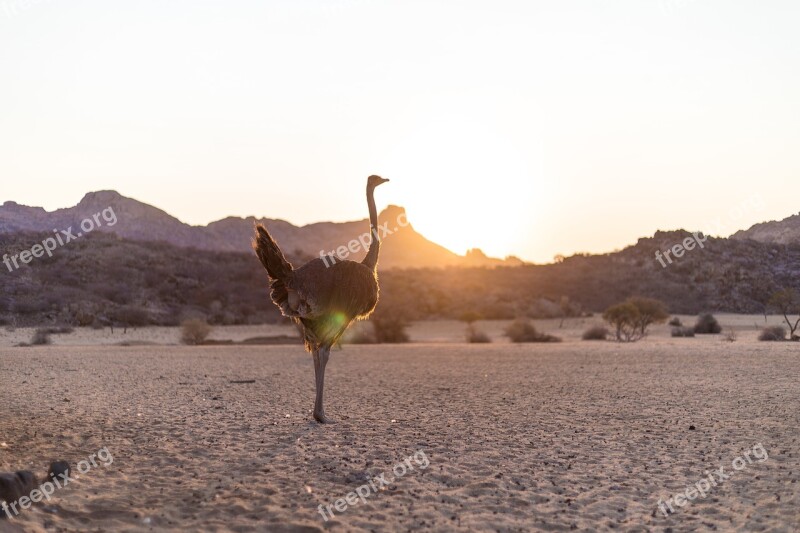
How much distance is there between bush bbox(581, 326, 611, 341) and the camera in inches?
1411

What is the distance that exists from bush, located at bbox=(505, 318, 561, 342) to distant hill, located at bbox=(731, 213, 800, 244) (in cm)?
2322

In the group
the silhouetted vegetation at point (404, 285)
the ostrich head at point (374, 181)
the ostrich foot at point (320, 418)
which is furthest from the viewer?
the silhouetted vegetation at point (404, 285)

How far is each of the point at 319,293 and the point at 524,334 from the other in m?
27.1

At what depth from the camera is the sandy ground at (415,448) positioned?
21.6ft

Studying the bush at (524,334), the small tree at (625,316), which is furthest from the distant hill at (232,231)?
the small tree at (625,316)

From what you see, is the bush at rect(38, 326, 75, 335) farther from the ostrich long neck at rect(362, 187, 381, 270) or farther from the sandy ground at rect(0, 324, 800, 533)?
the ostrich long neck at rect(362, 187, 381, 270)

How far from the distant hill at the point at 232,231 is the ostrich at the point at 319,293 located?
3936cm

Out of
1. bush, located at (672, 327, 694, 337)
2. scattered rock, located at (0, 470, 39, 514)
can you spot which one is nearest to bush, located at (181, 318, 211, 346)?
bush, located at (672, 327, 694, 337)

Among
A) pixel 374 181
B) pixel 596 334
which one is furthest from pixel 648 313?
pixel 374 181

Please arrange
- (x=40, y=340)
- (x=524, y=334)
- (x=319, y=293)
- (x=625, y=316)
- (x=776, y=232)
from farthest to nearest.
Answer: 1. (x=776, y=232)
2. (x=524, y=334)
3. (x=625, y=316)
4. (x=40, y=340)
5. (x=319, y=293)

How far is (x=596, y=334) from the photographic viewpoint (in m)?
36.1

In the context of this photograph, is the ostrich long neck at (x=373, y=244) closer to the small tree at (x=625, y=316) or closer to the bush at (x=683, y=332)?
the small tree at (x=625, y=316)

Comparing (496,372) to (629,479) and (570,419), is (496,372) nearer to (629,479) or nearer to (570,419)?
(570,419)

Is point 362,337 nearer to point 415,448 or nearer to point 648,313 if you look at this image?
point 648,313
